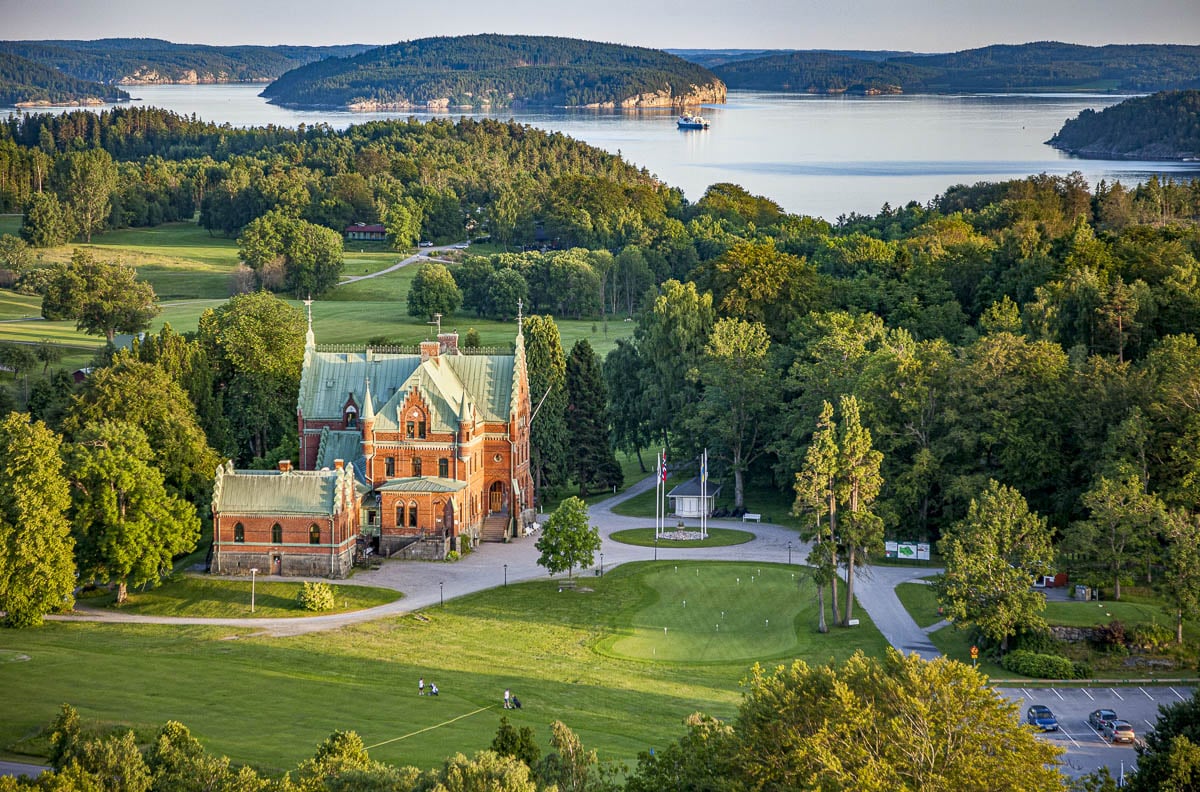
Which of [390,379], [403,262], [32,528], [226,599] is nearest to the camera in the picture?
[32,528]

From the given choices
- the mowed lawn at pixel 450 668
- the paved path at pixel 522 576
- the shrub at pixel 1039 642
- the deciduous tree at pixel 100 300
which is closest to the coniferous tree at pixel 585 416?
the paved path at pixel 522 576

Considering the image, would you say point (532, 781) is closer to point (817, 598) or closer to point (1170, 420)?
point (817, 598)

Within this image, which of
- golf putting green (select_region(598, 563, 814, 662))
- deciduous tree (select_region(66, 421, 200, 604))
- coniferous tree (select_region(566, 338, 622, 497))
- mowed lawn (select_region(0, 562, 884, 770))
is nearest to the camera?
mowed lawn (select_region(0, 562, 884, 770))

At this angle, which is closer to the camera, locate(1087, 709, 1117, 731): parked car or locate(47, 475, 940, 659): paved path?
locate(1087, 709, 1117, 731): parked car

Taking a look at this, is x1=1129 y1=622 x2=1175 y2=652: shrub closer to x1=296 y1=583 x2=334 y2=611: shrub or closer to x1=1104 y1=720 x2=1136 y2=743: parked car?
x1=1104 y1=720 x2=1136 y2=743: parked car

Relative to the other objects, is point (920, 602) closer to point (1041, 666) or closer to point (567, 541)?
point (1041, 666)

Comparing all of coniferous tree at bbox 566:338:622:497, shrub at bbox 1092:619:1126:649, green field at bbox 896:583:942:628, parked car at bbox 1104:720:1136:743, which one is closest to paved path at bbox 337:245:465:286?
coniferous tree at bbox 566:338:622:497

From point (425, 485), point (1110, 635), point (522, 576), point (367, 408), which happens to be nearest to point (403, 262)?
point (367, 408)

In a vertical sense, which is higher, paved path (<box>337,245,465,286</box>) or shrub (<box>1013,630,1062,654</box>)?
paved path (<box>337,245,465,286</box>)
